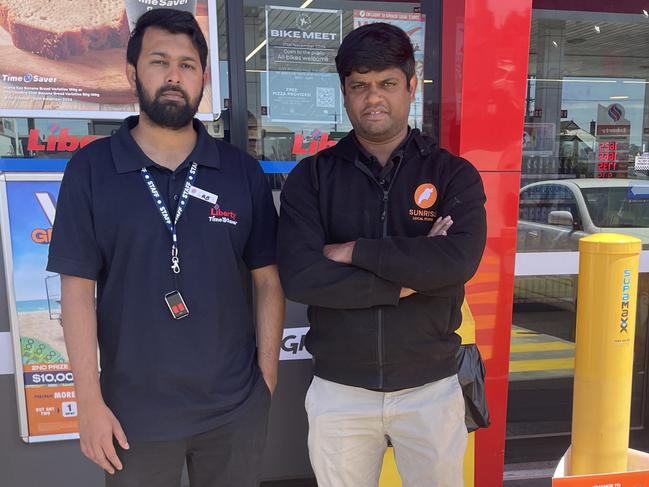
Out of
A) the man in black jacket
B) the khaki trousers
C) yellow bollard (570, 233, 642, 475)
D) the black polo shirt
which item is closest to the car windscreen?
yellow bollard (570, 233, 642, 475)

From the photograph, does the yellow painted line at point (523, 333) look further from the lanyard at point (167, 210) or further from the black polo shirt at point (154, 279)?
the lanyard at point (167, 210)

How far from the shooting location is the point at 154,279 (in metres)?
1.65

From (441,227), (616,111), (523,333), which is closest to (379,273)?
(441,227)

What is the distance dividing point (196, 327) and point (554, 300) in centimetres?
294

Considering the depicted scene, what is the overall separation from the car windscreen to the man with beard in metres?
2.60

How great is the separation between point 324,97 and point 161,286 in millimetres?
1545

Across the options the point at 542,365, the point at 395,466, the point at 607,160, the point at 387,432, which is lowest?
the point at 542,365

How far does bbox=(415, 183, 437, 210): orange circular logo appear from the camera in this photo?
6.37 ft

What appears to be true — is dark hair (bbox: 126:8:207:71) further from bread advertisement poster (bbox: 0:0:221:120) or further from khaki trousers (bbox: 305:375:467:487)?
khaki trousers (bbox: 305:375:467:487)

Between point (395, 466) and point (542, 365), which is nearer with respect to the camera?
point (395, 466)

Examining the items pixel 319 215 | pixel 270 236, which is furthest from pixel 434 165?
pixel 270 236

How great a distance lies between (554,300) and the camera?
12.6ft

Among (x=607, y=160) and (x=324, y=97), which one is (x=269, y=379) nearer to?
(x=324, y=97)

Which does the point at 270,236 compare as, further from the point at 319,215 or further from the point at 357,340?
the point at 357,340
